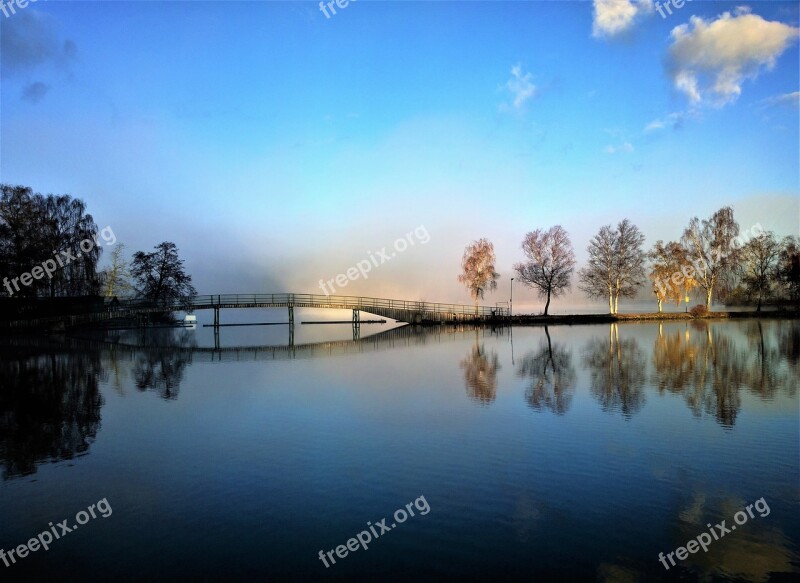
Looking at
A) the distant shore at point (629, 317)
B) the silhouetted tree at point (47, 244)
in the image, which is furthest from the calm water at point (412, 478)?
the distant shore at point (629, 317)

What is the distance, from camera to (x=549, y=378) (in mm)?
17625

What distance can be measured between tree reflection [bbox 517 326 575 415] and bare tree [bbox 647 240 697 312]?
134 feet

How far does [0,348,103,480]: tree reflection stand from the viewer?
948 cm

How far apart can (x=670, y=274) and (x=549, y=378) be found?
172ft

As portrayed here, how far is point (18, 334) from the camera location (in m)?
46.6

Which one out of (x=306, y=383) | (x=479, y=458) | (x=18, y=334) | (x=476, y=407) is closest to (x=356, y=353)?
(x=306, y=383)

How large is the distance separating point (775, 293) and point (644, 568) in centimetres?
7931

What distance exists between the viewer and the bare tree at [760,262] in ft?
218

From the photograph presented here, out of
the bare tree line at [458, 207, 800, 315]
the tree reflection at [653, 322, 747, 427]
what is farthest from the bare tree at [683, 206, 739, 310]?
the tree reflection at [653, 322, 747, 427]

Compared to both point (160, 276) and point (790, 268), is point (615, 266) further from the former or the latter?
point (160, 276)

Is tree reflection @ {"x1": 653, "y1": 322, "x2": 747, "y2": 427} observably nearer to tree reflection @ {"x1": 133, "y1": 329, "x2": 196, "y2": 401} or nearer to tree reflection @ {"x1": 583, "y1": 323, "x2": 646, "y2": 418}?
tree reflection @ {"x1": 583, "y1": 323, "x2": 646, "y2": 418}

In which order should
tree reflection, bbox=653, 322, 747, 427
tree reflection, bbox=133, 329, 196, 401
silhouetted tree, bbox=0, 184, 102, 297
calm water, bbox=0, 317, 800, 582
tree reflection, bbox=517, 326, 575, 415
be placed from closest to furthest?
calm water, bbox=0, 317, 800, 582, tree reflection, bbox=653, 322, 747, 427, tree reflection, bbox=517, 326, 575, 415, tree reflection, bbox=133, 329, 196, 401, silhouetted tree, bbox=0, 184, 102, 297

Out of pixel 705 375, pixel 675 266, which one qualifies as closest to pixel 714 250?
pixel 675 266

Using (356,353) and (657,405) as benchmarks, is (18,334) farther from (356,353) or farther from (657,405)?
(657,405)
